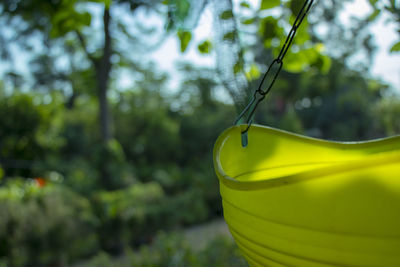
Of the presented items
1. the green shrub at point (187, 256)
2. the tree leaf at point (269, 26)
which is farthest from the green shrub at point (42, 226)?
A: the tree leaf at point (269, 26)

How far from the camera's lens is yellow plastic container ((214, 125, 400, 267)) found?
0.25m

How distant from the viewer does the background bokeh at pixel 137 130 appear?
3.08 feet

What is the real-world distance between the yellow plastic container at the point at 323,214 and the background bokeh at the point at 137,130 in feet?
1.30

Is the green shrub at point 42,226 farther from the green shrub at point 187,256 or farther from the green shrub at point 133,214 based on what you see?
the green shrub at point 187,256

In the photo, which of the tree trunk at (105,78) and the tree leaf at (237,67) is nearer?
the tree leaf at (237,67)

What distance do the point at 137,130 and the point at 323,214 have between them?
6476mm

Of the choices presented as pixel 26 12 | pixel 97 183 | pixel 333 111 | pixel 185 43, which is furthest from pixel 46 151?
pixel 333 111

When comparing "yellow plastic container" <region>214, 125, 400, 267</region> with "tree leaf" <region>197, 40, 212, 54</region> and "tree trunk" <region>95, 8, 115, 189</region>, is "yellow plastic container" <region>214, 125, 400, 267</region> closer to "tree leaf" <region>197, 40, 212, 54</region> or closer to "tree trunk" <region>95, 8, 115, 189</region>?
"tree leaf" <region>197, 40, 212, 54</region>

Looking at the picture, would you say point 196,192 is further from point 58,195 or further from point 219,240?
point 219,240

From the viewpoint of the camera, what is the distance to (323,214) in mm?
276

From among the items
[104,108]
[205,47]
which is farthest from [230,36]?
[104,108]

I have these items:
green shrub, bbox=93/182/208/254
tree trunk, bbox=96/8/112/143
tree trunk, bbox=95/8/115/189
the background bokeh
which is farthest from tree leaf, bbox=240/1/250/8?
green shrub, bbox=93/182/208/254

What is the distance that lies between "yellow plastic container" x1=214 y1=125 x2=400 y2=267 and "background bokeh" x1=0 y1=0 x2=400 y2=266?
40 cm

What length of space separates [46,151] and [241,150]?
5.03m
